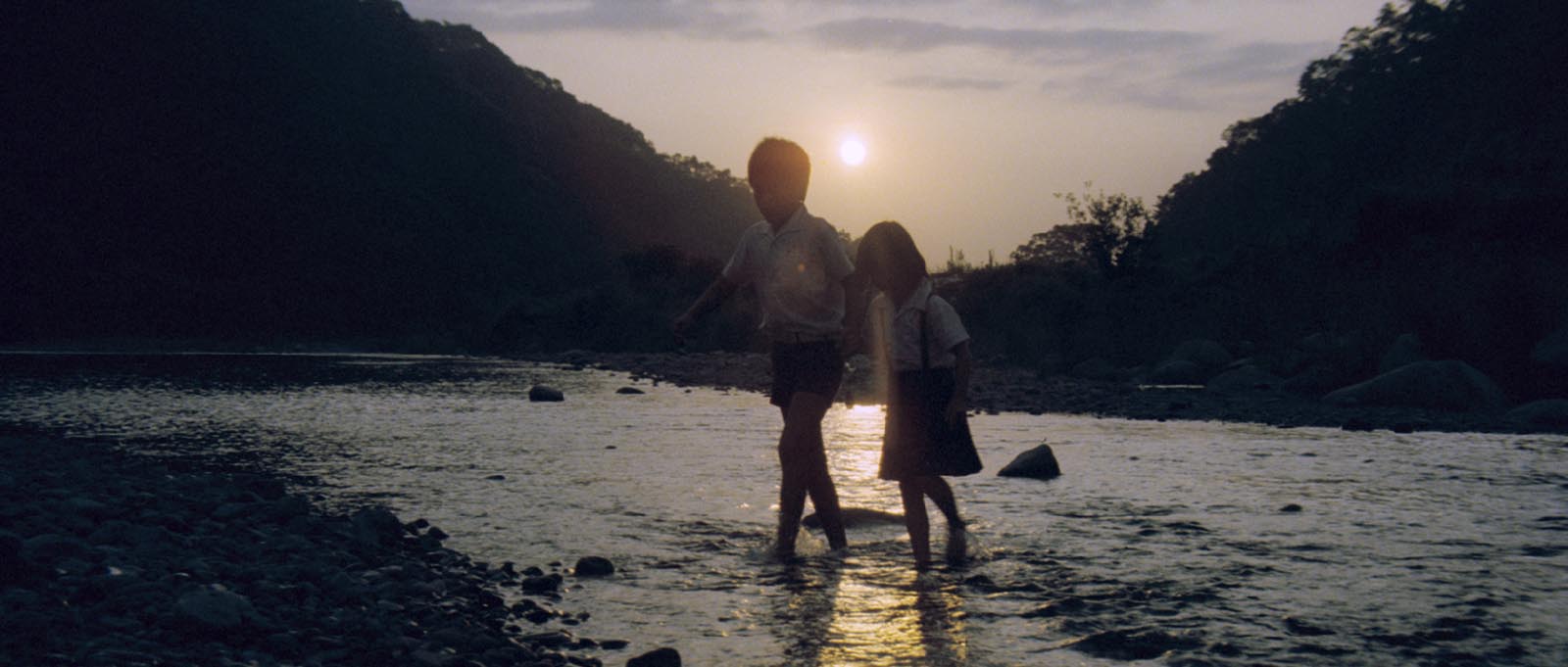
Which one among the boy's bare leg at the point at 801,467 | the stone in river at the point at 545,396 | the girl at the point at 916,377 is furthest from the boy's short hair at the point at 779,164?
the stone in river at the point at 545,396

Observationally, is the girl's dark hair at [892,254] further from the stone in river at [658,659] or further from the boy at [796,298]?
the stone in river at [658,659]

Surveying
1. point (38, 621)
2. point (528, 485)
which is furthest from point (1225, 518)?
point (38, 621)

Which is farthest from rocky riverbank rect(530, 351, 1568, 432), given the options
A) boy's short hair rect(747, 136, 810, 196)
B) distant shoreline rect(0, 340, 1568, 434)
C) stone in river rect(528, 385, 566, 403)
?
boy's short hair rect(747, 136, 810, 196)

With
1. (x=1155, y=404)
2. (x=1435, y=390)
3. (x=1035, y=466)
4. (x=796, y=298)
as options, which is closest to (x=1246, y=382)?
(x=1155, y=404)

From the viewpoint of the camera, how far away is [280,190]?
6562 cm

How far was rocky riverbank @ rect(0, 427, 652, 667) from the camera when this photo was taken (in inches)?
146

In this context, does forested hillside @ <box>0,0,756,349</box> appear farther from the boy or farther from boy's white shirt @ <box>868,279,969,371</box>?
boy's white shirt @ <box>868,279,969,371</box>

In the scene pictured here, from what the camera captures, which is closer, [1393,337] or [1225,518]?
[1225,518]

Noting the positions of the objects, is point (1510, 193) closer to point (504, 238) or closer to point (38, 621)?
point (38, 621)

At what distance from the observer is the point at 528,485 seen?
8250mm

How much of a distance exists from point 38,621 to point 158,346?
47182 mm

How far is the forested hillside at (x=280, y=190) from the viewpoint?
5475 centimetres

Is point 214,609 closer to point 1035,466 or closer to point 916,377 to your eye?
point 916,377

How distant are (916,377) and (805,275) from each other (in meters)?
0.68
